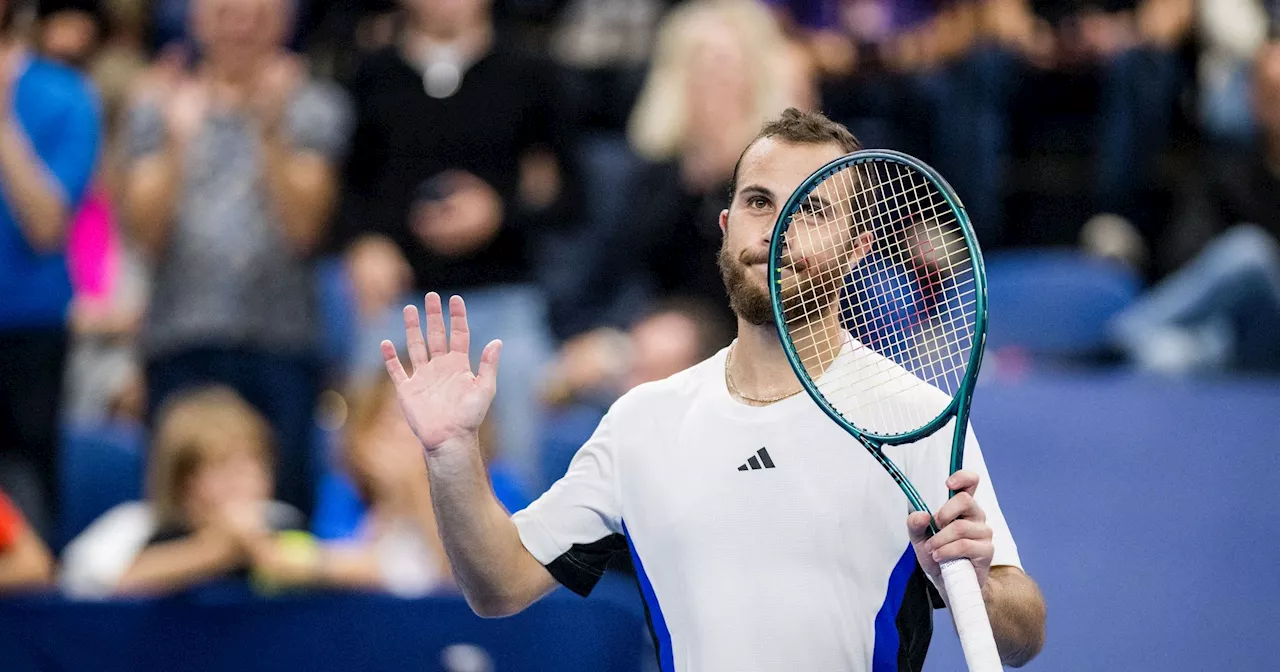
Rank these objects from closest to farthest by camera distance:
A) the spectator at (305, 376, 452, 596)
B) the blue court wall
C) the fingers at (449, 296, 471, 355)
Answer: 1. the fingers at (449, 296, 471, 355)
2. the spectator at (305, 376, 452, 596)
3. the blue court wall

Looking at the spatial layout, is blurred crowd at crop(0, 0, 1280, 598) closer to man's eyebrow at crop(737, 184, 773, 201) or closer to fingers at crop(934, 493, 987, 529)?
man's eyebrow at crop(737, 184, 773, 201)

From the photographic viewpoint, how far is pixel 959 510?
2.06m

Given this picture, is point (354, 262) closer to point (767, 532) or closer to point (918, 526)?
point (767, 532)

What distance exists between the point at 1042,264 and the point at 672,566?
163 inches

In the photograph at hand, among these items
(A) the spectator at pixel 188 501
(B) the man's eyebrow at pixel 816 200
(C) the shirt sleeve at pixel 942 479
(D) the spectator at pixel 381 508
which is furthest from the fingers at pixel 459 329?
(A) the spectator at pixel 188 501

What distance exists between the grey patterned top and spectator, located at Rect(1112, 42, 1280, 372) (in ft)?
9.49

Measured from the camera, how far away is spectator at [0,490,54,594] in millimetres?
4207

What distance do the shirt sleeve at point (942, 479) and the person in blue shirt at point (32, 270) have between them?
3.47 metres

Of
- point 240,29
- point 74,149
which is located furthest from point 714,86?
point 74,149

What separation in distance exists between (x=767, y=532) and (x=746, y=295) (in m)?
0.35

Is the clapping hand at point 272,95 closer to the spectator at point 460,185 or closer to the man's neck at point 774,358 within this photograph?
the spectator at point 460,185

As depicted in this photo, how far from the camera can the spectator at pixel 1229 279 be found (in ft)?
17.3

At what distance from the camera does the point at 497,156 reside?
16.9ft

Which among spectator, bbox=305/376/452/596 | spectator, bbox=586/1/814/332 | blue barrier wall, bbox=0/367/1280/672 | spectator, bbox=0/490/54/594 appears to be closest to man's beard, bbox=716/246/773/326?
blue barrier wall, bbox=0/367/1280/672
